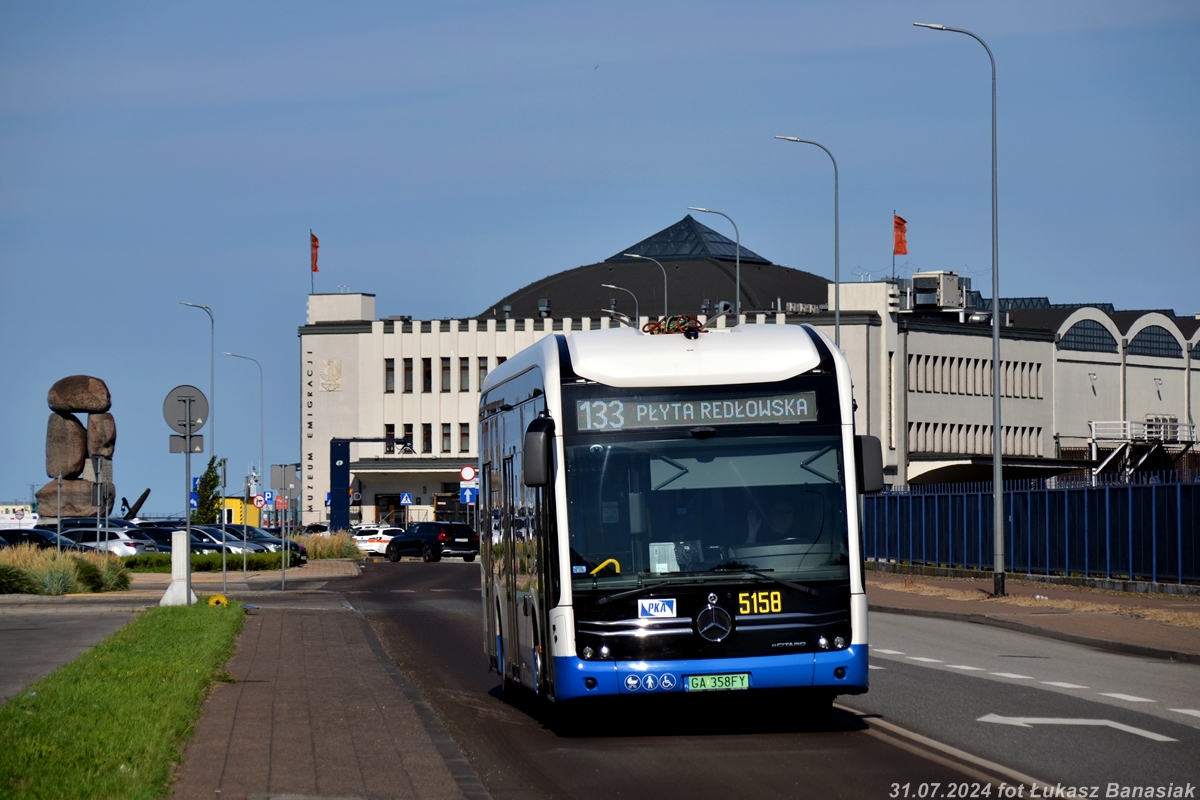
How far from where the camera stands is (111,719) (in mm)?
11352

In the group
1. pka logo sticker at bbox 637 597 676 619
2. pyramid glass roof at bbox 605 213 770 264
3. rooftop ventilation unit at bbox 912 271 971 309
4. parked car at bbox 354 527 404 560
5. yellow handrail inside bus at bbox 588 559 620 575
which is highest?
pyramid glass roof at bbox 605 213 770 264

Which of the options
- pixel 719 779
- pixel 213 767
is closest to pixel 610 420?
pixel 719 779

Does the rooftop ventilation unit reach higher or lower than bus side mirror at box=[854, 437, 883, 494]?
higher

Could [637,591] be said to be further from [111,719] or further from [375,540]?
[375,540]

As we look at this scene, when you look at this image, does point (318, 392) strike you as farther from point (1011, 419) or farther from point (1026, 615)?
point (1026, 615)

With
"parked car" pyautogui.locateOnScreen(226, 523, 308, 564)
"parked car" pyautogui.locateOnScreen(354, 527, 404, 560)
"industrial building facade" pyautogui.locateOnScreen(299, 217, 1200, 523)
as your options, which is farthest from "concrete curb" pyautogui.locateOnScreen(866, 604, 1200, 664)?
"industrial building facade" pyautogui.locateOnScreen(299, 217, 1200, 523)

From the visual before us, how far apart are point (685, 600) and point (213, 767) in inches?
135

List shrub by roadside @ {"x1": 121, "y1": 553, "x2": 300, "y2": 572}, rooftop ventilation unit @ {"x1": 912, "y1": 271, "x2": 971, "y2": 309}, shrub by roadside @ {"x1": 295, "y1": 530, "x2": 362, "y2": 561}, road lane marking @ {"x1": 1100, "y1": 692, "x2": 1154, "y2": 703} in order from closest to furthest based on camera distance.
Answer: 1. road lane marking @ {"x1": 1100, "y1": 692, "x2": 1154, "y2": 703}
2. shrub by roadside @ {"x1": 121, "y1": 553, "x2": 300, "y2": 572}
3. shrub by roadside @ {"x1": 295, "y1": 530, "x2": 362, "y2": 561}
4. rooftop ventilation unit @ {"x1": 912, "y1": 271, "x2": 971, "y2": 309}

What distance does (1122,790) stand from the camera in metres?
9.18

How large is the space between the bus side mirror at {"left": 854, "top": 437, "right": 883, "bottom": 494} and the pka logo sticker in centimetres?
163

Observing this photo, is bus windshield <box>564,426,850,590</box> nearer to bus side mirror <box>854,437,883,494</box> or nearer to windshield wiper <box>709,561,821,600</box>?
windshield wiper <box>709,561,821,600</box>

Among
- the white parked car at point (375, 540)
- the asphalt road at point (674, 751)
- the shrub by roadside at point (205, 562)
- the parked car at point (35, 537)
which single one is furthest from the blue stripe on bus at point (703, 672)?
the white parked car at point (375, 540)

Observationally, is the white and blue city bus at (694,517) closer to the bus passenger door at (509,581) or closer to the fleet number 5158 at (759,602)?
the fleet number 5158 at (759,602)

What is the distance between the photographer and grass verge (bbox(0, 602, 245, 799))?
29.0 feet
